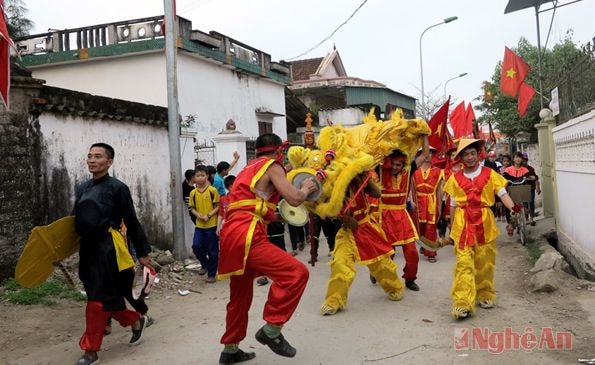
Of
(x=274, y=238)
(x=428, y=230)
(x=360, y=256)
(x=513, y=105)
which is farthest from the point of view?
(x=513, y=105)

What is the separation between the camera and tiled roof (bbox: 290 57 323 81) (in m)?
30.5

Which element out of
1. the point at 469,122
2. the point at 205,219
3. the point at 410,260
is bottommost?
the point at 410,260

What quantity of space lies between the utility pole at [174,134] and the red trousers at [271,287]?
461cm

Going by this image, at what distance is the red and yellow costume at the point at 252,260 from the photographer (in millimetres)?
3930

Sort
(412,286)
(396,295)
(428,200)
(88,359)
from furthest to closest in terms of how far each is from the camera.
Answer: (428,200)
(412,286)
(396,295)
(88,359)

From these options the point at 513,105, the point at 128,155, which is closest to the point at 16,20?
the point at 128,155

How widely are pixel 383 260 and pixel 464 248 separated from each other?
0.88 meters

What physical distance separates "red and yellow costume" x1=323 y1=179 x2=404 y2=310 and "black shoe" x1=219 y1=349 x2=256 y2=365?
156cm

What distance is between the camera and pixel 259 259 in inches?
157

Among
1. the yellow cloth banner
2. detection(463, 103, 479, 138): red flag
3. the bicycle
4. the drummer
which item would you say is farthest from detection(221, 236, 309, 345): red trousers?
detection(463, 103, 479, 138): red flag

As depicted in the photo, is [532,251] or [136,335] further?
[532,251]

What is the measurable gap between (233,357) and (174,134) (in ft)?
16.6

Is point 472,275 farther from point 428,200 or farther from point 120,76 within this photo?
point 120,76

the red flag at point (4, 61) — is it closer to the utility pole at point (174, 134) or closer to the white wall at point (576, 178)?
the utility pole at point (174, 134)
